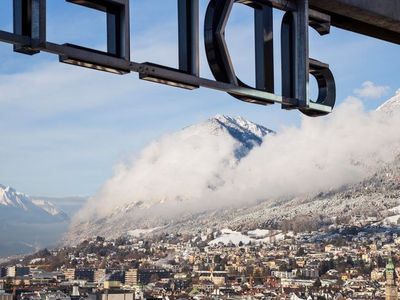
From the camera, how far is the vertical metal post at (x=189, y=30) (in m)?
2.02

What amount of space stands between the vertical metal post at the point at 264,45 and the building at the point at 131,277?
1022cm

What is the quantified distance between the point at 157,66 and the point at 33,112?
4.76 feet

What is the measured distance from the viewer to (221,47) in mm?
2098

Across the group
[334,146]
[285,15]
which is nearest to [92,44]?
[285,15]

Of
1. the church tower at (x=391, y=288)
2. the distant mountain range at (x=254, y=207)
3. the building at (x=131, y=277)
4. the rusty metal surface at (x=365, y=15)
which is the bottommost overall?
the church tower at (x=391, y=288)

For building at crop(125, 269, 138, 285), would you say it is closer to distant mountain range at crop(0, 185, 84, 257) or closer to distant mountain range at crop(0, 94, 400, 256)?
distant mountain range at crop(0, 94, 400, 256)

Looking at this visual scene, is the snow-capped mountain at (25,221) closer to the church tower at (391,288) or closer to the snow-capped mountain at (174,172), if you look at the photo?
the church tower at (391,288)

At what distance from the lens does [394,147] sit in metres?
26.2

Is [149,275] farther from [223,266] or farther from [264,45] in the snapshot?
[264,45]

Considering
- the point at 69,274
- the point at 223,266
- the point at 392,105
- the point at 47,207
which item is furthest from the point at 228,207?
the point at 47,207

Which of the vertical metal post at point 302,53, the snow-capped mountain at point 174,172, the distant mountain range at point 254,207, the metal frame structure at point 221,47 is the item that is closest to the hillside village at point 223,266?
the distant mountain range at point 254,207

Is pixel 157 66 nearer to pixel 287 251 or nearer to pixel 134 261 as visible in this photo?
pixel 134 261

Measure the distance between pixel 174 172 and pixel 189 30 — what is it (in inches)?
985

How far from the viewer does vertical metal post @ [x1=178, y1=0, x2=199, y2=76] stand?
202 centimetres
